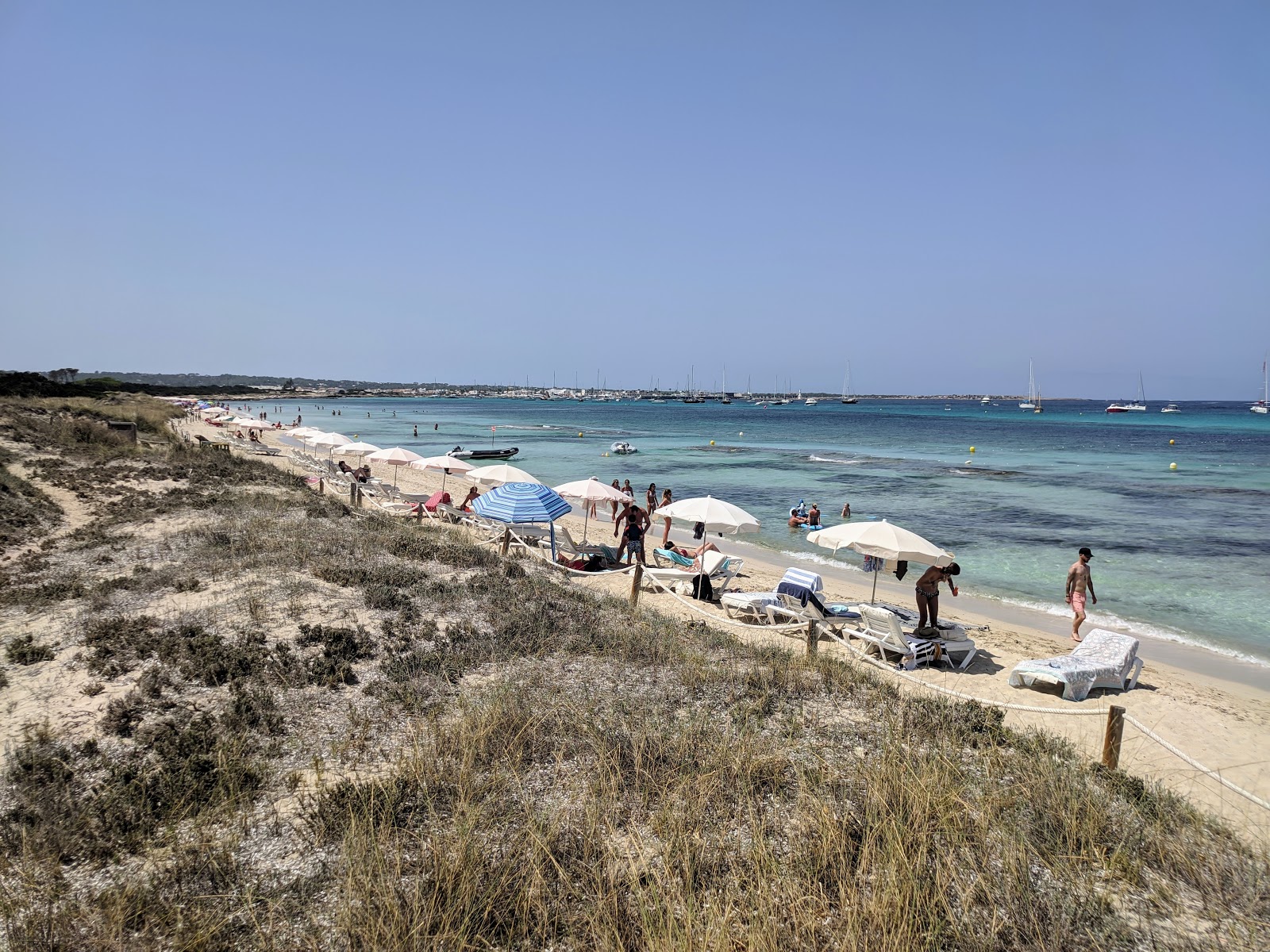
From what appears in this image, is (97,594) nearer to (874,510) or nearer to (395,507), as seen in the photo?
(395,507)

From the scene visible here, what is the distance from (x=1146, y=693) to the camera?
8.81 m

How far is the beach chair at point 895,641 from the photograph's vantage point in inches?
367

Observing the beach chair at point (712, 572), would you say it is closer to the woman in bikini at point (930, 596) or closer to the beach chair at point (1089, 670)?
the woman in bikini at point (930, 596)

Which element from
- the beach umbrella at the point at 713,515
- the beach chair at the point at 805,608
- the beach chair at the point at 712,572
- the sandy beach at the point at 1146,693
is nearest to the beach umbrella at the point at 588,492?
the beach umbrella at the point at 713,515

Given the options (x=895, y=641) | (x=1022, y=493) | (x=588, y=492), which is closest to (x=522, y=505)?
A: (x=588, y=492)

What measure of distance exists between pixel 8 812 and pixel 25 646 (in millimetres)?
3343

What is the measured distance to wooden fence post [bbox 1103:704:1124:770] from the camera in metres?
5.10

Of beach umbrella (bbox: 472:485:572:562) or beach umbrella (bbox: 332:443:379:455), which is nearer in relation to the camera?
beach umbrella (bbox: 472:485:572:562)

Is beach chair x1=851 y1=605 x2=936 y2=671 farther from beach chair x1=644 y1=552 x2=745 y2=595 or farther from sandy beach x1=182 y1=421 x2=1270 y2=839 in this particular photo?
beach chair x1=644 y1=552 x2=745 y2=595

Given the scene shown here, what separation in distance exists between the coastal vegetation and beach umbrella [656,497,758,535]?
4.97m

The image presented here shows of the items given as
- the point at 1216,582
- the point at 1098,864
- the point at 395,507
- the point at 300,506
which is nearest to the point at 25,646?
the point at 300,506

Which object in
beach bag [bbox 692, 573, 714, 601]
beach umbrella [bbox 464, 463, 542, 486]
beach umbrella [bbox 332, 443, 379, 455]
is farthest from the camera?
beach umbrella [bbox 332, 443, 379, 455]

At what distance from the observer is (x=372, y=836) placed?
3662mm

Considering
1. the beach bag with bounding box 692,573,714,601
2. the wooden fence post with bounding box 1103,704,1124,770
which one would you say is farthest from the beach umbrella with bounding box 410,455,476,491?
the wooden fence post with bounding box 1103,704,1124,770
